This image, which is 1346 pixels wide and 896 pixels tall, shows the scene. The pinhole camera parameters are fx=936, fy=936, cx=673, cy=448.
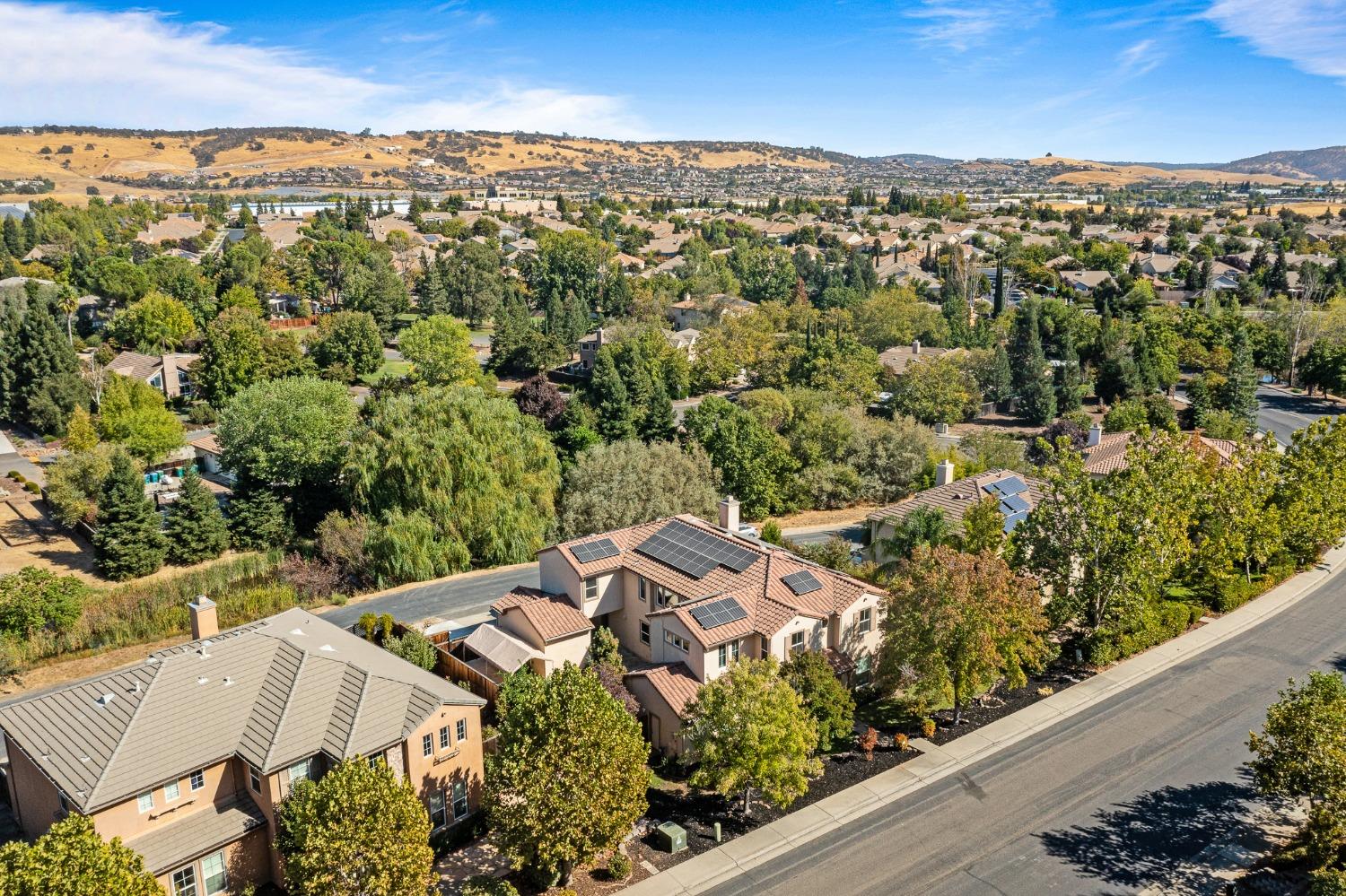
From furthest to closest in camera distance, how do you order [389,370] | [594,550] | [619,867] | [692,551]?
[389,370]
[594,550]
[692,551]
[619,867]

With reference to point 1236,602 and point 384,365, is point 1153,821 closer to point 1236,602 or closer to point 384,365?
point 1236,602

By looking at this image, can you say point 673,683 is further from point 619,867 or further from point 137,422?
point 137,422

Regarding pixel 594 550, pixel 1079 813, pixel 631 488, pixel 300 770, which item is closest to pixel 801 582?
pixel 594 550

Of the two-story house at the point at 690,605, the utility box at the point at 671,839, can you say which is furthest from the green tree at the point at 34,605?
the utility box at the point at 671,839

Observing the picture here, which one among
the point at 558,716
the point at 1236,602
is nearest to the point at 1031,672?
the point at 1236,602

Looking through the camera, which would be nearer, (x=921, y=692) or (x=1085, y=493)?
(x=921, y=692)

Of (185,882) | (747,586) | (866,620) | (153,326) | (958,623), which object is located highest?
(153,326)

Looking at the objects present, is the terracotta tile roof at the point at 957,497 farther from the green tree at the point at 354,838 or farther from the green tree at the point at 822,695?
the green tree at the point at 354,838
